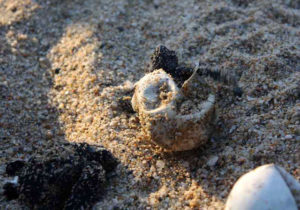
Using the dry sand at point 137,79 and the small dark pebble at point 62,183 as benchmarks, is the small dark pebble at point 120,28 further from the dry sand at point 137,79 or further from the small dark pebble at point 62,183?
the small dark pebble at point 62,183

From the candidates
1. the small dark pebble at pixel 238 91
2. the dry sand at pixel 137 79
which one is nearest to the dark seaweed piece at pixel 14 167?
the dry sand at pixel 137 79

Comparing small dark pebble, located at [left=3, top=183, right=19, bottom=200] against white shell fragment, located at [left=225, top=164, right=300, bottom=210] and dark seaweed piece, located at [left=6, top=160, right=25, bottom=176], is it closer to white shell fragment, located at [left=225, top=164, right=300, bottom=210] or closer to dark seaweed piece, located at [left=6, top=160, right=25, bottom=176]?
dark seaweed piece, located at [left=6, top=160, right=25, bottom=176]

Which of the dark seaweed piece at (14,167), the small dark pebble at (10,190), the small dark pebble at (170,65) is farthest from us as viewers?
the small dark pebble at (170,65)

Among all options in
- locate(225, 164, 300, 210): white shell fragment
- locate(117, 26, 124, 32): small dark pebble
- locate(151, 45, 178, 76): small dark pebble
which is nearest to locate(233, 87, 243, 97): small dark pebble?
locate(151, 45, 178, 76): small dark pebble

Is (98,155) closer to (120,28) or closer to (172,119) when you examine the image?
(172,119)

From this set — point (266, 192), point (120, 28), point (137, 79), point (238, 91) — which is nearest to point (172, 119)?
point (266, 192)
